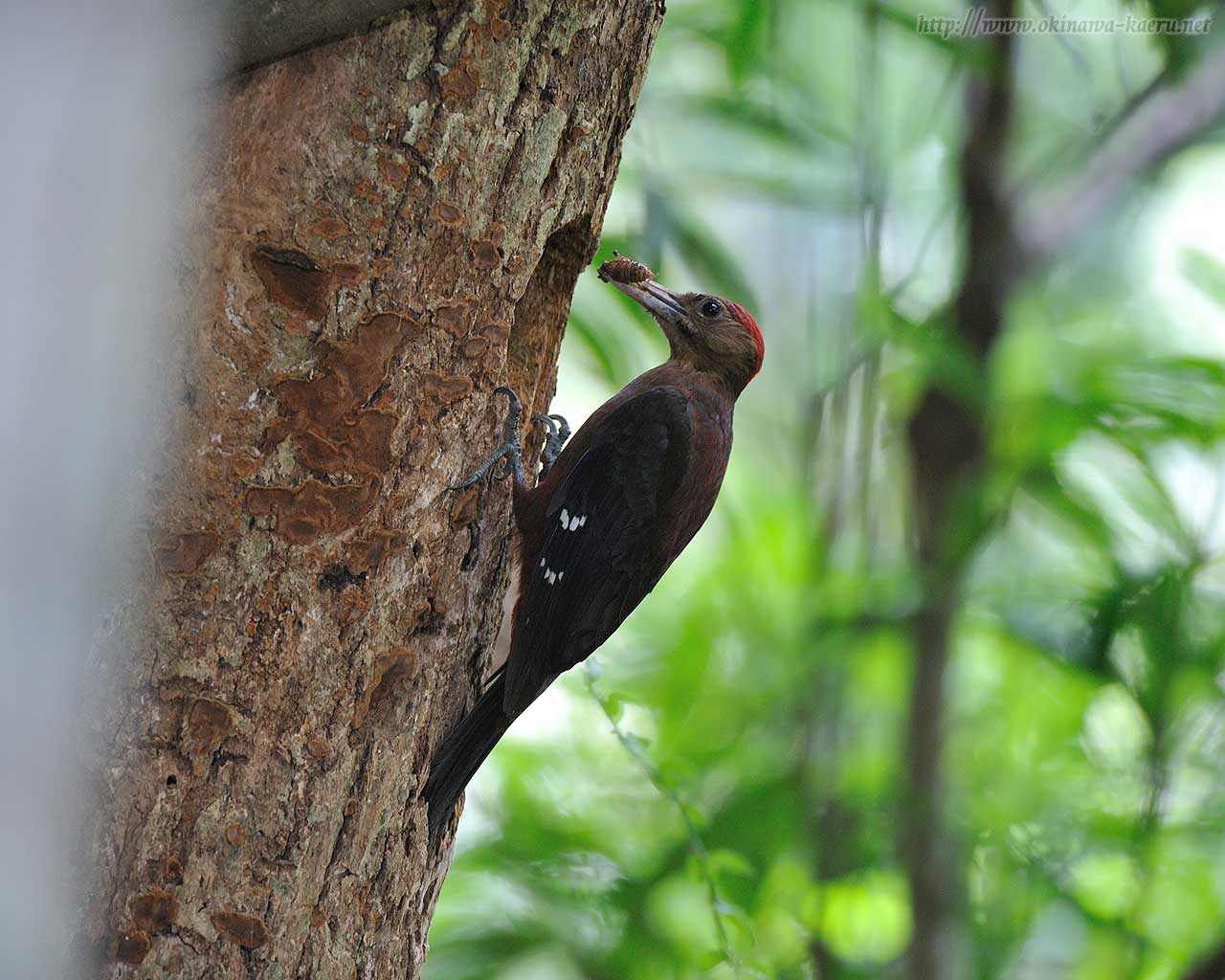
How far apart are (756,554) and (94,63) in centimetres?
211

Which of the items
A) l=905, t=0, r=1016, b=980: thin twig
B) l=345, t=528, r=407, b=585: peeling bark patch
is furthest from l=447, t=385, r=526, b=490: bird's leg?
l=905, t=0, r=1016, b=980: thin twig

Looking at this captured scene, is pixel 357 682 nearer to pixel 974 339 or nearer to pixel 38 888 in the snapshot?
pixel 38 888

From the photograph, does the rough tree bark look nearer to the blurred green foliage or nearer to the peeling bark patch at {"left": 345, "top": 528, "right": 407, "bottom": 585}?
the peeling bark patch at {"left": 345, "top": 528, "right": 407, "bottom": 585}

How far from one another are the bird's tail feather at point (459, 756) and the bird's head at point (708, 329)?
103 cm

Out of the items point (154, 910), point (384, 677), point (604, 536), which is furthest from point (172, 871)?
point (604, 536)

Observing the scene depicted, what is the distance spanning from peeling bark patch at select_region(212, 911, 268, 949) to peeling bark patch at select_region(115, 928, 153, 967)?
72 millimetres

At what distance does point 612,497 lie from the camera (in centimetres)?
200

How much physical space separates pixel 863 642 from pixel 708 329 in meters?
0.78

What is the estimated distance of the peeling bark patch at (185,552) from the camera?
1.25 m

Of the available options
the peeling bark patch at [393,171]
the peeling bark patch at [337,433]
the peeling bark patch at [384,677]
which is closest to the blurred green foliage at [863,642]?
the peeling bark patch at [384,677]

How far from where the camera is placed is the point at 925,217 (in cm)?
312

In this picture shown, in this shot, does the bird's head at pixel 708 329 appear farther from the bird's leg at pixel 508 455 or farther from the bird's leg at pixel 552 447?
the bird's leg at pixel 508 455

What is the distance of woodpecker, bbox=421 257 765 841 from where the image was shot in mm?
1597

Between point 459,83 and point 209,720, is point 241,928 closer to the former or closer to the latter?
point 209,720
